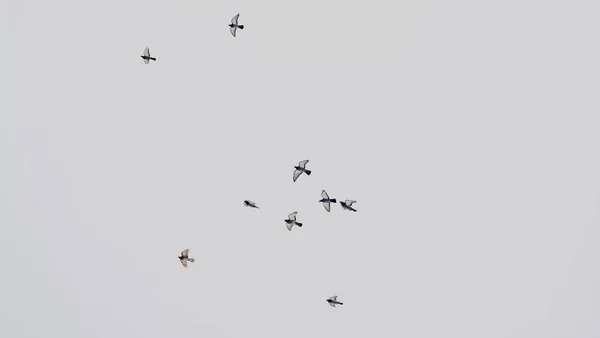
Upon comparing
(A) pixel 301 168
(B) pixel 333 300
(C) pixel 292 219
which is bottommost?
(B) pixel 333 300

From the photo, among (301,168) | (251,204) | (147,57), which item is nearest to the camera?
(251,204)

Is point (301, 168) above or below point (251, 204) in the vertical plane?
above

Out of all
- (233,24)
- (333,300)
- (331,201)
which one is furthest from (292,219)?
(233,24)

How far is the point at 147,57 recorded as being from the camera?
73.9 metres

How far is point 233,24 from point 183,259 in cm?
2439

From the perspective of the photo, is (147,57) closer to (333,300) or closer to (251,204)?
(251,204)

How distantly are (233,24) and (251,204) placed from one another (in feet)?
66.7

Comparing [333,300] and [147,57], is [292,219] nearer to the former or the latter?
[333,300]

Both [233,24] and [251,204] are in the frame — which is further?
[233,24]

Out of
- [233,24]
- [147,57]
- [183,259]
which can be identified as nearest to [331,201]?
[183,259]

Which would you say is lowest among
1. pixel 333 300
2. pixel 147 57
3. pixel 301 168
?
pixel 333 300

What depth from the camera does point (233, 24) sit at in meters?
68.5

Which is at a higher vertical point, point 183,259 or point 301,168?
point 301,168

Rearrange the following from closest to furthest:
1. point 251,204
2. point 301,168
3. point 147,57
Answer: point 251,204
point 301,168
point 147,57
